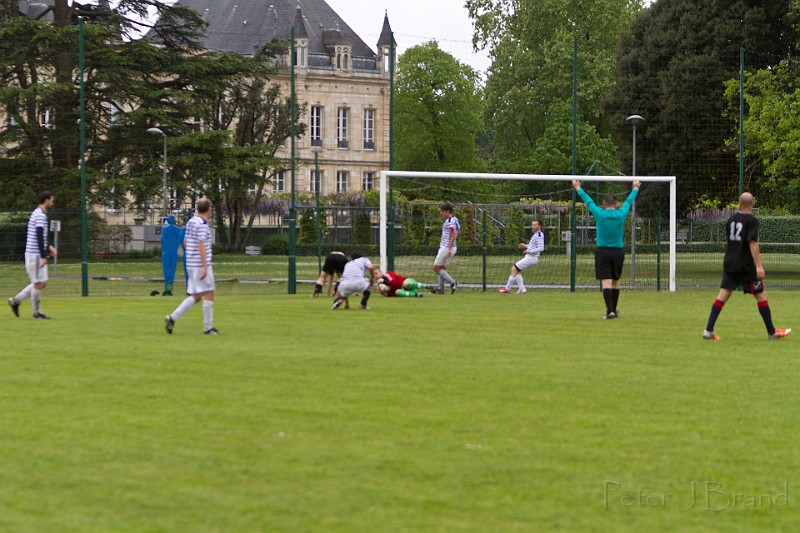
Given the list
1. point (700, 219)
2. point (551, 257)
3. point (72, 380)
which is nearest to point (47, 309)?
point (72, 380)

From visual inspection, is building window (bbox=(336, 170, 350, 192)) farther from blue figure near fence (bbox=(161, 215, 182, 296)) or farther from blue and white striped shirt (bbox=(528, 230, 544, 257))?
blue figure near fence (bbox=(161, 215, 182, 296))

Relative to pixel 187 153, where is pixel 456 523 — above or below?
below

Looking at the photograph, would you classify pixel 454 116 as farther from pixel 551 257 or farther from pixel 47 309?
pixel 47 309

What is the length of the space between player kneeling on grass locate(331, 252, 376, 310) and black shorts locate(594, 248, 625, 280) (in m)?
4.12

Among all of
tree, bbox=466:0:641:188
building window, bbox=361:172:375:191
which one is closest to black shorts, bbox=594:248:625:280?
tree, bbox=466:0:641:188

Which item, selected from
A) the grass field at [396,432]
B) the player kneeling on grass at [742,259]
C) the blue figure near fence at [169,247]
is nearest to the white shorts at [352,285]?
the grass field at [396,432]

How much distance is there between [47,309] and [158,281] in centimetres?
1336

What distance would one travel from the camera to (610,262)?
2052cm

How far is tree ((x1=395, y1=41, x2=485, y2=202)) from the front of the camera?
91.7 meters

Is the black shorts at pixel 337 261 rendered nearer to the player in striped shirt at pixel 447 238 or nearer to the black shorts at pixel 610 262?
the player in striped shirt at pixel 447 238

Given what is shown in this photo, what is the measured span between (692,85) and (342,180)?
66.1m

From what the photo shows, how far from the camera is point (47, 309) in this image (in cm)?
2359

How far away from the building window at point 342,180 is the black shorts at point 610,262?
84.7 m

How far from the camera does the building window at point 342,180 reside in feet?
344
